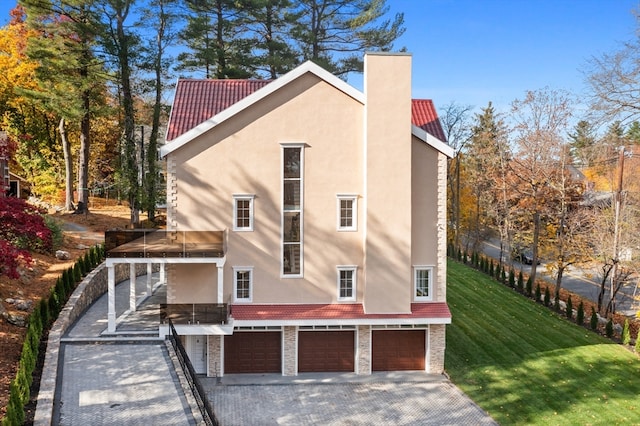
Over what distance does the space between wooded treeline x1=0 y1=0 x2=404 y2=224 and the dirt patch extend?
1.60 metres

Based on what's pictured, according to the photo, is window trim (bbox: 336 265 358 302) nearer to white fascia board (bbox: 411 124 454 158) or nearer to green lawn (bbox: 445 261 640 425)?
green lawn (bbox: 445 261 640 425)

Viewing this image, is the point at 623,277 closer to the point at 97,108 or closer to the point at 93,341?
the point at 93,341

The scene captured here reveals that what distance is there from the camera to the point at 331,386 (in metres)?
18.8

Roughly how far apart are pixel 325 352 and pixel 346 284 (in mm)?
2725

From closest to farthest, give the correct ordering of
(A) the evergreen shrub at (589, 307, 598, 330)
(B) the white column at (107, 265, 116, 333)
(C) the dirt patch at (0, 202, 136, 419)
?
1. (C) the dirt patch at (0, 202, 136, 419)
2. (B) the white column at (107, 265, 116, 333)
3. (A) the evergreen shrub at (589, 307, 598, 330)

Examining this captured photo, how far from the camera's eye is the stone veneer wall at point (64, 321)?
12.6 metres

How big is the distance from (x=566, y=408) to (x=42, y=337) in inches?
676

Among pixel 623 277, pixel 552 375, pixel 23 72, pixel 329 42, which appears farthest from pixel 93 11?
pixel 623 277

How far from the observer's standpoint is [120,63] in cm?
3089

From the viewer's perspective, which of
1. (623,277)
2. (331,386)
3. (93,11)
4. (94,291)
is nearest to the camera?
(331,386)

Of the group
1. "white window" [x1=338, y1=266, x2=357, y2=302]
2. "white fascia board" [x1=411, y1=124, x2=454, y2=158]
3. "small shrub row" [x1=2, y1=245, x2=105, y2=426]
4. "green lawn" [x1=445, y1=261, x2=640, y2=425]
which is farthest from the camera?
"white window" [x1=338, y1=266, x2=357, y2=302]

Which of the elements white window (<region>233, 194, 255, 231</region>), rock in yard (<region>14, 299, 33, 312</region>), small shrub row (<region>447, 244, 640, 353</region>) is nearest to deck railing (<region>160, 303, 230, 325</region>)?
white window (<region>233, 194, 255, 231</region>)

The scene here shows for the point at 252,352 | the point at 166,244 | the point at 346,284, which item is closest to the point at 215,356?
the point at 252,352

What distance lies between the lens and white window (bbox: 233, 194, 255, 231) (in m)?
19.5
